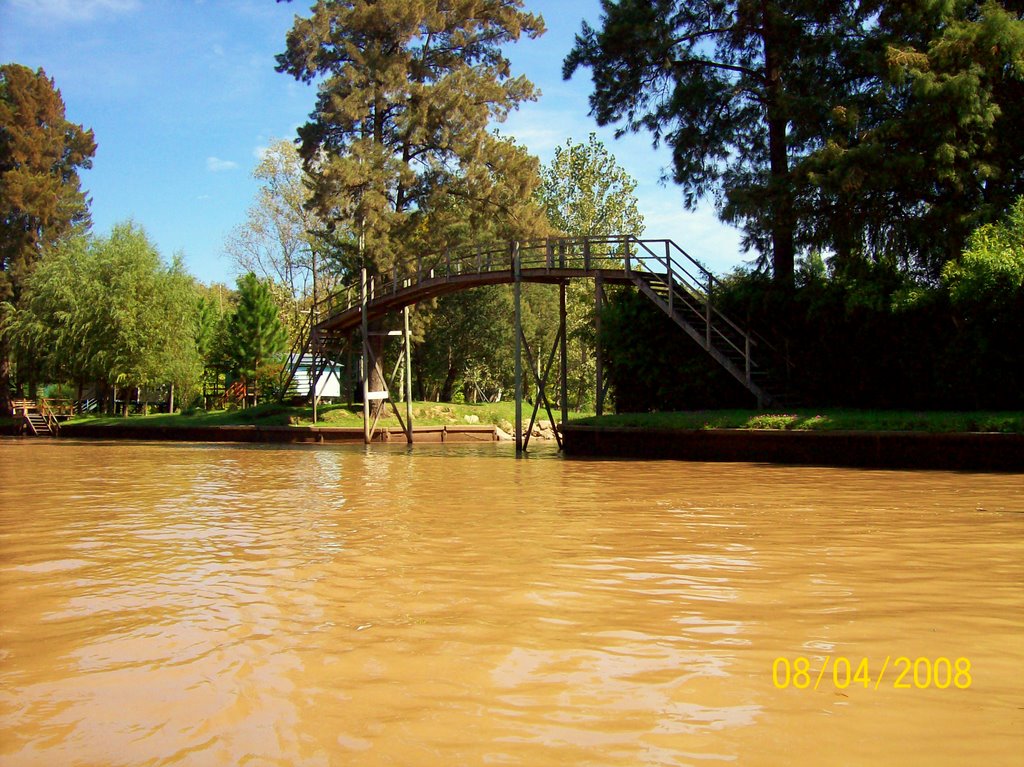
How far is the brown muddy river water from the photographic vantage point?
11.8 feet

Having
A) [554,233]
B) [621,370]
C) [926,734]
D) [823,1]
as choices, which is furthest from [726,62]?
[926,734]

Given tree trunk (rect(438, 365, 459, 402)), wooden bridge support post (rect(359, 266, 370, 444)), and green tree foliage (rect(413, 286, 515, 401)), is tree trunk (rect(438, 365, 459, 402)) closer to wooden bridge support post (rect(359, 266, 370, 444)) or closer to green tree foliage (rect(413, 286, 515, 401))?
green tree foliage (rect(413, 286, 515, 401))

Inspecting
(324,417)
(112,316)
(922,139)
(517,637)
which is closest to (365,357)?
(324,417)

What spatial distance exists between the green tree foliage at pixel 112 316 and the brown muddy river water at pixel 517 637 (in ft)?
107

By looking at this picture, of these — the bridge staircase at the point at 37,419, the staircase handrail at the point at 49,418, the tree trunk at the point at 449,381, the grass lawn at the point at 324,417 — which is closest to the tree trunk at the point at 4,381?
the staircase handrail at the point at 49,418

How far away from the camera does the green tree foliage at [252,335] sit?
48281mm

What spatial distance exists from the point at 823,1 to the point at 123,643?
23.0m

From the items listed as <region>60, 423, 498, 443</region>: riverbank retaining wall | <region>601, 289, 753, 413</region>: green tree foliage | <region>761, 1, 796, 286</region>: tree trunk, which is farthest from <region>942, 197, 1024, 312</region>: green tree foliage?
<region>60, 423, 498, 443</region>: riverbank retaining wall

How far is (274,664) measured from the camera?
15.1 feet

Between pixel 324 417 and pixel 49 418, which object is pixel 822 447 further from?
pixel 49 418

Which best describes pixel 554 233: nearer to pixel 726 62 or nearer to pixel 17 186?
pixel 726 62

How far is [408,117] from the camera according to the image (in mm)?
35656

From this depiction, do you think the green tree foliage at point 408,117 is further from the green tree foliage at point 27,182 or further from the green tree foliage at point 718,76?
the green tree foliage at point 27,182

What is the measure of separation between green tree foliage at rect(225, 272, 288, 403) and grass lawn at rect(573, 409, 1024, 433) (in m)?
30.1
